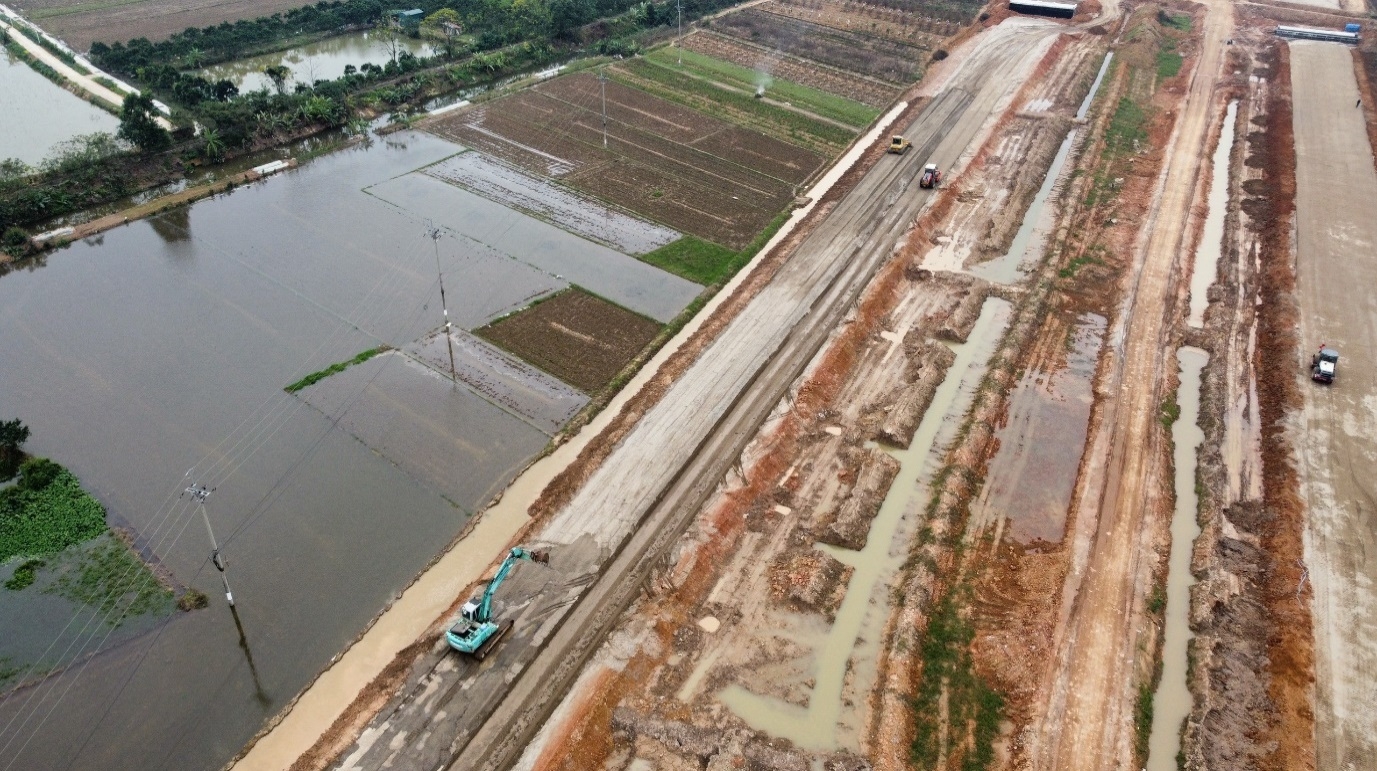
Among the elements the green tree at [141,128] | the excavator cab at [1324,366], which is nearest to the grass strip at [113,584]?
the green tree at [141,128]

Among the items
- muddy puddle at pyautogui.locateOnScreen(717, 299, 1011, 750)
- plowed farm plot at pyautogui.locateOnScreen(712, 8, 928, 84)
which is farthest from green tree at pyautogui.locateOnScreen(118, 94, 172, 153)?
plowed farm plot at pyautogui.locateOnScreen(712, 8, 928, 84)

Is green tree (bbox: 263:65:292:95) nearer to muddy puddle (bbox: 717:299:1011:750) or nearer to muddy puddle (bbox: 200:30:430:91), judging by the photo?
muddy puddle (bbox: 200:30:430:91)

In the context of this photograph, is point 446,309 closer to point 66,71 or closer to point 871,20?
point 66,71

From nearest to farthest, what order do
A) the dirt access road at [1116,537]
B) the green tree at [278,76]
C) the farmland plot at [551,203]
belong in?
1. the dirt access road at [1116,537]
2. the farmland plot at [551,203]
3. the green tree at [278,76]

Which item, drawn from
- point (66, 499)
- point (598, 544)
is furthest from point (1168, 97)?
point (66, 499)

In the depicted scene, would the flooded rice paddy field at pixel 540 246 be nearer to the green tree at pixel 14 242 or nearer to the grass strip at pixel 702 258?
the grass strip at pixel 702 258

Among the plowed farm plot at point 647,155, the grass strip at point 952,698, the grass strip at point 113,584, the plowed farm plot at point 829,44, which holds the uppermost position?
the plowed farm plot at point 829,44
